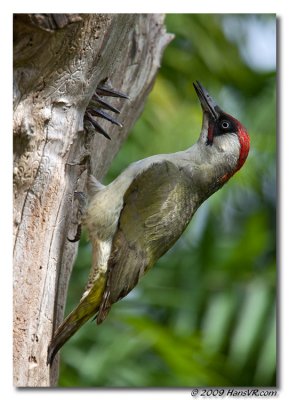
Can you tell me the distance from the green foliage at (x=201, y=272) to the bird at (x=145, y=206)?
0.32 metres

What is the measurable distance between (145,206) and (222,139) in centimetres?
36

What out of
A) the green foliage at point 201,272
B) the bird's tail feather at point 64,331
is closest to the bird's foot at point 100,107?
the green foliage at point 201,272

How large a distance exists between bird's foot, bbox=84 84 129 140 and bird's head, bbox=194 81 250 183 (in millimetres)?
294

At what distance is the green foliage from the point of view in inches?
157

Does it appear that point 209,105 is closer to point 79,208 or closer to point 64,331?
point 79,208

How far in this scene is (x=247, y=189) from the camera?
3965 mm

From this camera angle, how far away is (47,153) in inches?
121

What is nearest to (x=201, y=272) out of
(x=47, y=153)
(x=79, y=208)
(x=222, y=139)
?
(x=222, y=139)

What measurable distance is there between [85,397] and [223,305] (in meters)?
1.27

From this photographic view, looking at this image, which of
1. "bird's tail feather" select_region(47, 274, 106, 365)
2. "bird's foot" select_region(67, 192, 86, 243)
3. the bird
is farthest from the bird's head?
"bird's tail feather" select_region(47, 274, 106, 365)

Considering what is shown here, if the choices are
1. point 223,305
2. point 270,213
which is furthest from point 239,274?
point 270,213

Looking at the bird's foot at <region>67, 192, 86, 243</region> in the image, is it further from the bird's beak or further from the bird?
the bird's beak

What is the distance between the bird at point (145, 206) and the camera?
3.12 m

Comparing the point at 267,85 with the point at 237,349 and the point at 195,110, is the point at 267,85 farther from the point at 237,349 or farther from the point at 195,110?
the point at 237,349
